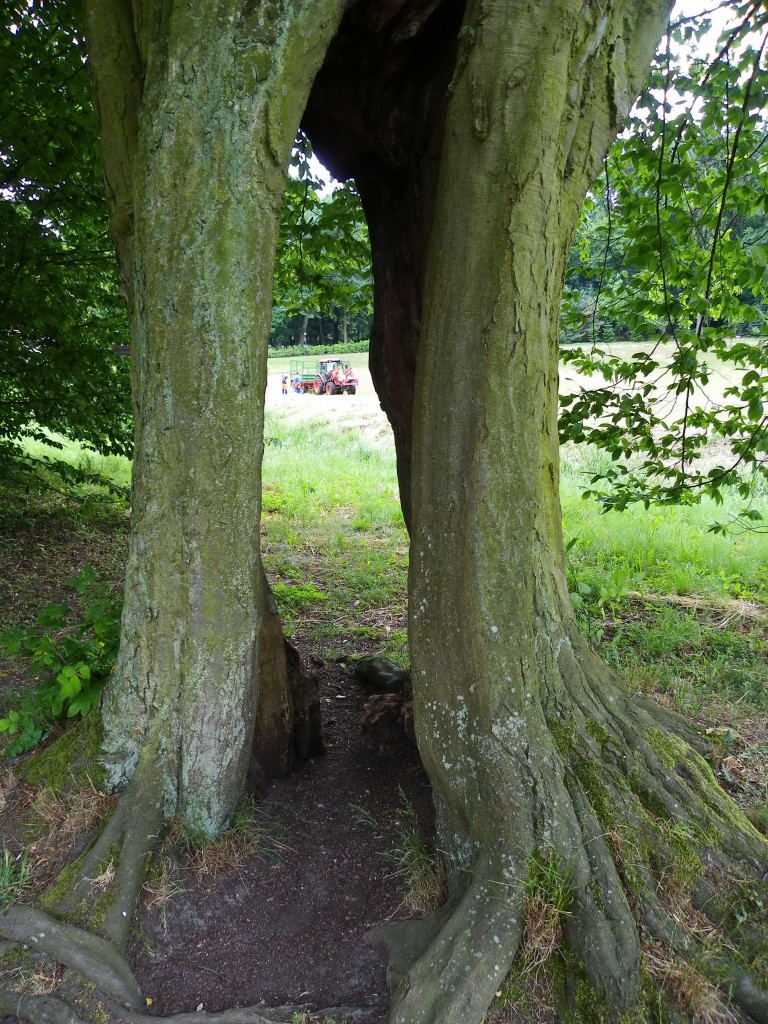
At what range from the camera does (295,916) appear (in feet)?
8.38

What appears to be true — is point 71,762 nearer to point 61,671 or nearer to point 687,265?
point 61,671

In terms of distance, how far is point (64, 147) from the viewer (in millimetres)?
5305

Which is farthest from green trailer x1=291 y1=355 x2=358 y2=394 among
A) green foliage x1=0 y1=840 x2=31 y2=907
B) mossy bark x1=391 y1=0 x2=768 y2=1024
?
green foliage x1=0 y1=840 x2=31 y2=907

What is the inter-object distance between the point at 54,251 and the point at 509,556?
18.4 feet

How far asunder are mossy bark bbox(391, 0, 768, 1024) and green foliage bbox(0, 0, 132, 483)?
381 centimetres

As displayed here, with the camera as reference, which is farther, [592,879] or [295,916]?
[295,916]

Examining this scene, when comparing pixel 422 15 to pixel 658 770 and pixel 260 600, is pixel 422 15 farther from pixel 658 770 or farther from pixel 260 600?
pixel 658 770

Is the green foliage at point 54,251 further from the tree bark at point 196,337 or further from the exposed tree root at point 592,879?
the exposed tree root at point 592,879

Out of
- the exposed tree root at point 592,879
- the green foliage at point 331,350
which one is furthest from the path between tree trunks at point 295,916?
the green foliage at point 331,350

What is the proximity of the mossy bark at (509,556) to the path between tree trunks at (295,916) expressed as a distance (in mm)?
383

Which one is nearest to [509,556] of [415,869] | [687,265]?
[415,869]

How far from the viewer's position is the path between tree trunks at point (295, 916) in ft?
7.40

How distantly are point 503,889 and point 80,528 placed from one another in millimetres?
6743

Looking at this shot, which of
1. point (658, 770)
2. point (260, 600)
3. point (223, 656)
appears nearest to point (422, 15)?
point (260, 600)
